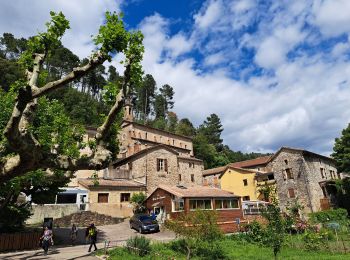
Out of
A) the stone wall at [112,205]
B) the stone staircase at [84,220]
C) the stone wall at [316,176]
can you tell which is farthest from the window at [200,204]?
the stone wall at [316,176]

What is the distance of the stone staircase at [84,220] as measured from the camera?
3016 cm

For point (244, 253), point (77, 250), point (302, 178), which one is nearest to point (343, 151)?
point (302, 178)

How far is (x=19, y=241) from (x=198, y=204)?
1644 centimetres

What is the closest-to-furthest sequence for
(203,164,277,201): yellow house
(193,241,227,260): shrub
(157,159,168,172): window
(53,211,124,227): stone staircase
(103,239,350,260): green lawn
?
(103,239,350,260): green lawn → (193,241,227,260): shrub → (53,211,124,227): stone staircase → (157,159,168,172): window → (203,164,277,201): yellow house

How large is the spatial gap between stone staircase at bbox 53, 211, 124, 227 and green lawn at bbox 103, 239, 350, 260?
13.5 meters

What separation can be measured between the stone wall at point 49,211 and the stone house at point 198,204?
9.42 meters

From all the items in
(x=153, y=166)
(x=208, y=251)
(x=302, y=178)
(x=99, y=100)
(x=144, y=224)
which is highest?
(x=99, y=100)

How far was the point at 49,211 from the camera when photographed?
31.1 meters

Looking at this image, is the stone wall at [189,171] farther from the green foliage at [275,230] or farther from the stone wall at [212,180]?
Result: the green foliage at [275,230]

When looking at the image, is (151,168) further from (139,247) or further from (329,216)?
(329,216)

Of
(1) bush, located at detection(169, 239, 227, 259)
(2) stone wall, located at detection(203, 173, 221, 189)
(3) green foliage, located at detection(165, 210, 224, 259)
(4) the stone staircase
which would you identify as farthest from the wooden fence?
(2) stone wall, located at detection(203, 173, 221, 189)

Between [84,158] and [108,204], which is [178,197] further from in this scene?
[84,158]

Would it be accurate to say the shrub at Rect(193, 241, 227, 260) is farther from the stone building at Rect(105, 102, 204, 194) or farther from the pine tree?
the pine tree

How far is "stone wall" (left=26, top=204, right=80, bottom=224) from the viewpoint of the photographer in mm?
30322
